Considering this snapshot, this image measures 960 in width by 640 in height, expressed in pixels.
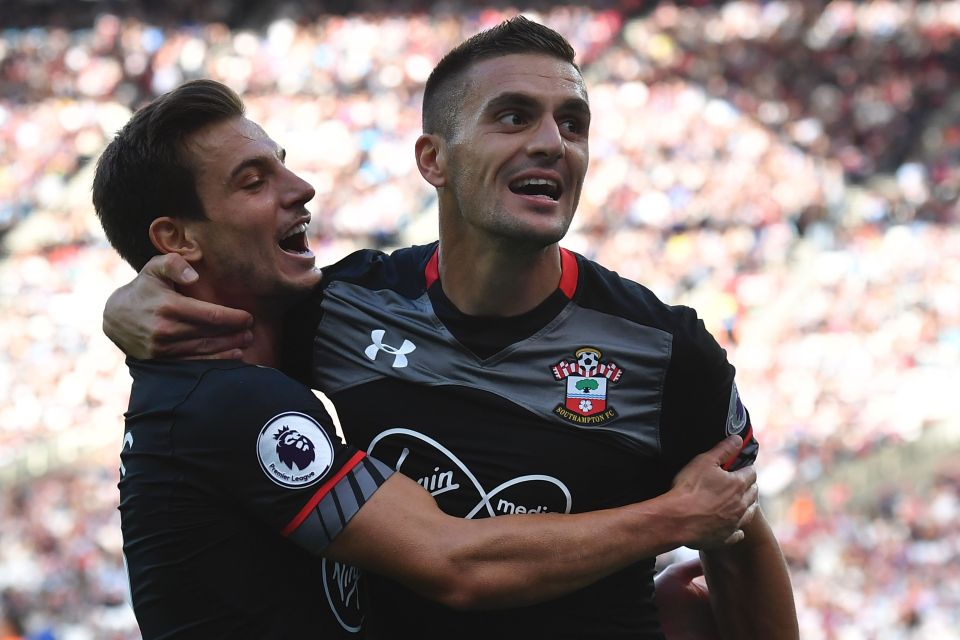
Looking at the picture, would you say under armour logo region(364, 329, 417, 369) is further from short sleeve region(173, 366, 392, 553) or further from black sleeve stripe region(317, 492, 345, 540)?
black sleeve stripe region(317, 492, 345, 540)

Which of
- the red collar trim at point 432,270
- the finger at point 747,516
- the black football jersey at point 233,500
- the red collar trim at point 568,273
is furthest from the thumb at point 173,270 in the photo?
the finger at point 747,516

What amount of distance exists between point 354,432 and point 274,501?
33 cm

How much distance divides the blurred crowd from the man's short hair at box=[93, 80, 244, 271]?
9.30 metres

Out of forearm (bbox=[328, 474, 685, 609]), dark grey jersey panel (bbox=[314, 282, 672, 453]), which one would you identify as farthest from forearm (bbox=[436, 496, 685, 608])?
dark grey jersey panel (bbox=[314, 282, 672, 453])

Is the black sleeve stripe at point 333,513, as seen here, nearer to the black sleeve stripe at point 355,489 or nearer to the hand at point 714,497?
the black sleeve stripe at point 355,489

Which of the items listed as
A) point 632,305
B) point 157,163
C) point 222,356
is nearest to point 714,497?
point 632,305

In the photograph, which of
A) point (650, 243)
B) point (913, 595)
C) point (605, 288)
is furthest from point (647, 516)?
point (650, 243)

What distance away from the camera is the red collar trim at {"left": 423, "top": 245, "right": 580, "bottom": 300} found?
276 cm

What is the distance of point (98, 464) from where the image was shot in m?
14.1

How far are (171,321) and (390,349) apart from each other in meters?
0.51

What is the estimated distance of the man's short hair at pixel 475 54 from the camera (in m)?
2.75

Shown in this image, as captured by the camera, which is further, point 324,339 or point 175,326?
point 324,339

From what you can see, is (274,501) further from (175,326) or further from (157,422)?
(175,326)

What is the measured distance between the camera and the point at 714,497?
101 inches
